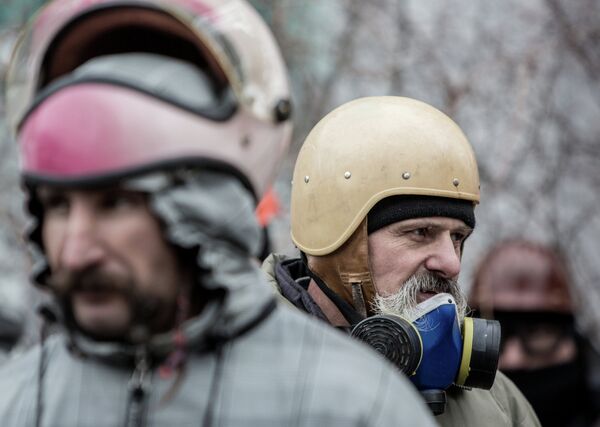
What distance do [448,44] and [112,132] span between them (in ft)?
26.4

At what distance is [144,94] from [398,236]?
5.49ft

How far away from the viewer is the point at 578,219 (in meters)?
9.82

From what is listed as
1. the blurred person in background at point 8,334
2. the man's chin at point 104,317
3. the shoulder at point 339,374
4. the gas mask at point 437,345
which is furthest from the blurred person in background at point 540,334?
the man's chin at point 104,317

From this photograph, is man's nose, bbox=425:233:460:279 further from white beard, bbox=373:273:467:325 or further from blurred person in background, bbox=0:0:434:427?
blurred person in background, bbox=0:0:434:427

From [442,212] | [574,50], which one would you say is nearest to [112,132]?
[442,212]

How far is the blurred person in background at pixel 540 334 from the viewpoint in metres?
6.82

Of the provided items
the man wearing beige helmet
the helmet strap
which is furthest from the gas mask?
the helmet strap

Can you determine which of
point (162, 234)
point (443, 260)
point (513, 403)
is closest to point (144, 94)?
point (162, 234)

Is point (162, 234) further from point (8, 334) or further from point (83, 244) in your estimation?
point (8, 334)

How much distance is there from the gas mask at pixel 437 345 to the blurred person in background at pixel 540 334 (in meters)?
3.07

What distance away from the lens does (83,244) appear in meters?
2.29

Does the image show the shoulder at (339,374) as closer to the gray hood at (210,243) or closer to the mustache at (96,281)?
the gray hood at (210,243)

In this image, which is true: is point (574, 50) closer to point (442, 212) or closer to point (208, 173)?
point (442, 212)

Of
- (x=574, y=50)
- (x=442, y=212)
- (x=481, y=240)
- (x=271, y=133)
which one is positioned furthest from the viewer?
(x=481, y=240)
